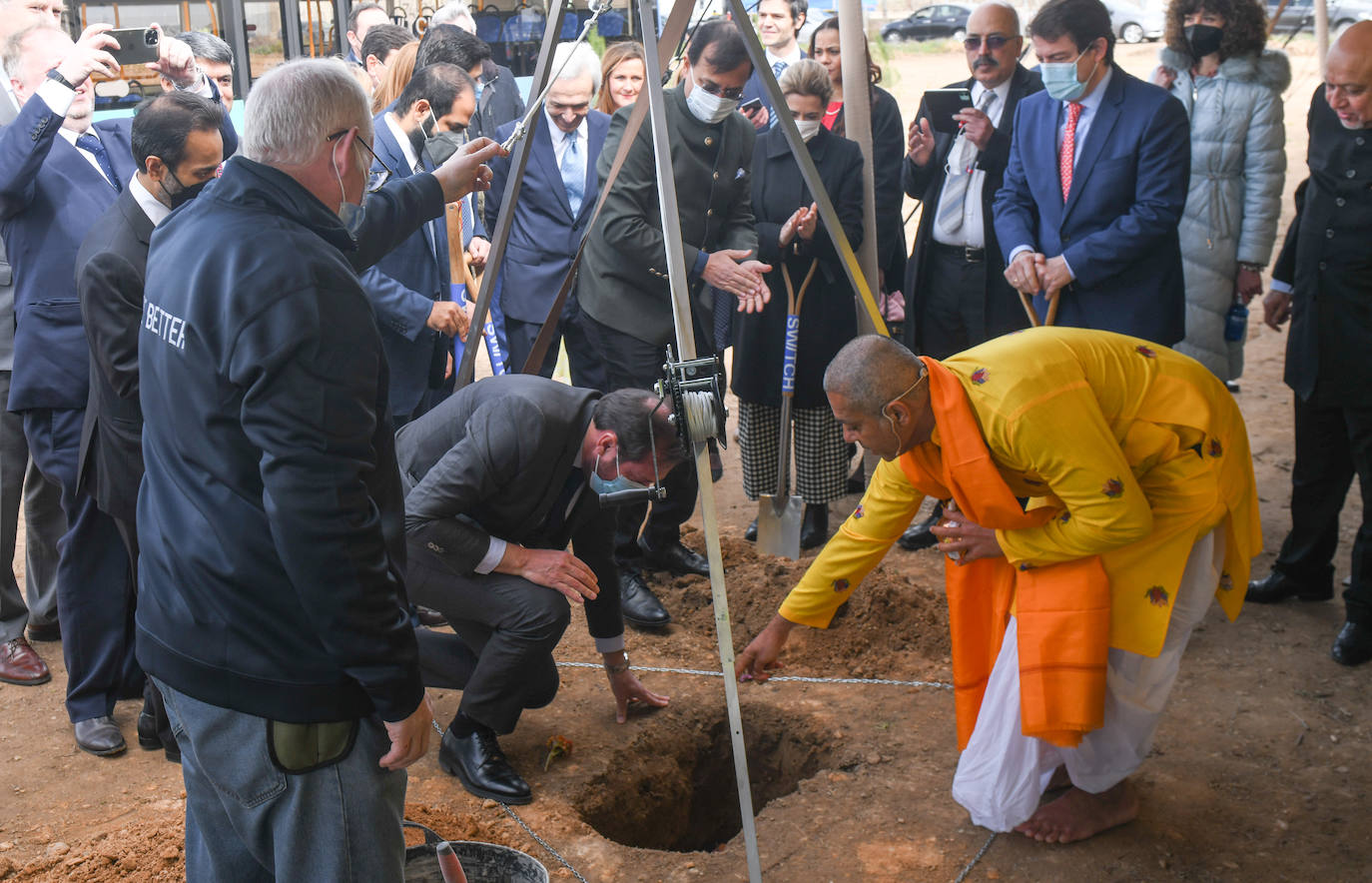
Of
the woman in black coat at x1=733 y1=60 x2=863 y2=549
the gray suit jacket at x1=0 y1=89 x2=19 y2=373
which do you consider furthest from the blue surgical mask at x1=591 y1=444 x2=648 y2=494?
the gray suit jacket at x1=0 y1=89 x2=19 y2=373

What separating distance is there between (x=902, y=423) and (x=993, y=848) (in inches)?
45.2

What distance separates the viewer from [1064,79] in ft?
13.2

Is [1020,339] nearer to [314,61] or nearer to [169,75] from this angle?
[314,61]

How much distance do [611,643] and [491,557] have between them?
0.56 m

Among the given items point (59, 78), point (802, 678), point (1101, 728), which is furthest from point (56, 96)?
point (1101, 728)

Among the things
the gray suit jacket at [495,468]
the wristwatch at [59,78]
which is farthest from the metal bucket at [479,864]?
the wristwatch at [59,78]

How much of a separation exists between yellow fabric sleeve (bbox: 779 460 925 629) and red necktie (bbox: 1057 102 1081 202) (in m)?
1.76

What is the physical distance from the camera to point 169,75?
14.7 ft

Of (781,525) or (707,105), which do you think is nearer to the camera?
(707,105)

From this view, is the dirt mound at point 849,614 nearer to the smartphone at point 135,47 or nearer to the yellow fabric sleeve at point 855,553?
the yellow fabric sleeve at point 855,553

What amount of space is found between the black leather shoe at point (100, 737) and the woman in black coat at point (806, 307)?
264 centimetres

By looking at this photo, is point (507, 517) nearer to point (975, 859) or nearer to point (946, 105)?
point (975, 859)

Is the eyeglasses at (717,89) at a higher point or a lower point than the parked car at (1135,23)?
lower

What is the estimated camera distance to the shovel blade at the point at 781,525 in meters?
4.59
